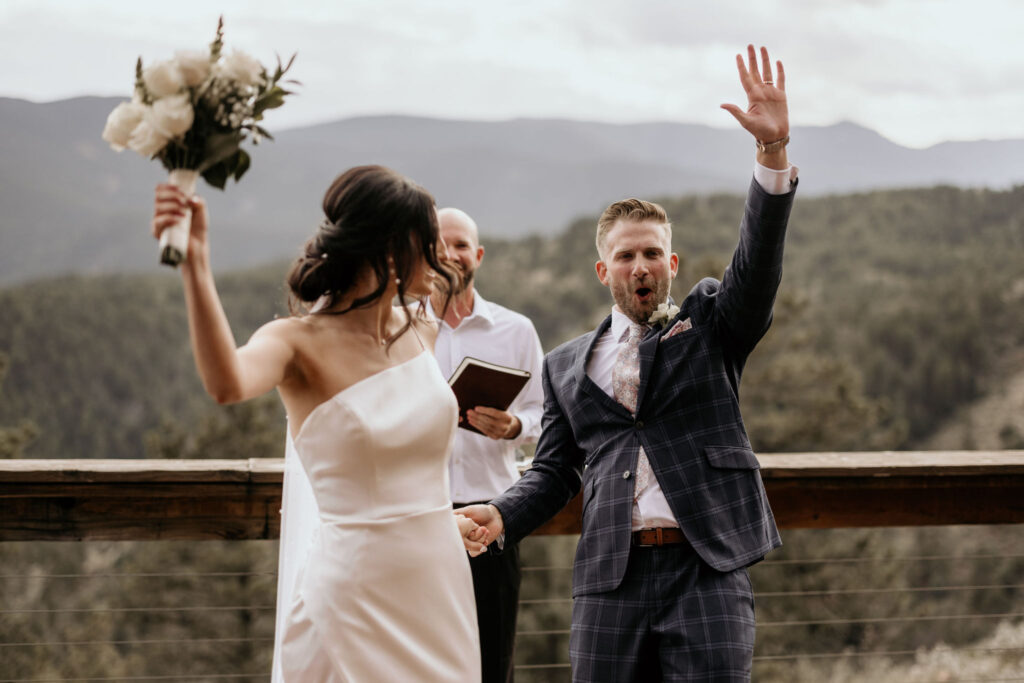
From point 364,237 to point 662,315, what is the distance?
0.85 meters

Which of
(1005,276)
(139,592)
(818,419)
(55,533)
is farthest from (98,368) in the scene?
(55,533)

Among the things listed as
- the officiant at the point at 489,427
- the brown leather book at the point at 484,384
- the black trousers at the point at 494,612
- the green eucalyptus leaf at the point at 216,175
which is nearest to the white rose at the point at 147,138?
the green eucalyptus leaf at the point at 216,175

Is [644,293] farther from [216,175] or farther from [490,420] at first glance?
[216,175]

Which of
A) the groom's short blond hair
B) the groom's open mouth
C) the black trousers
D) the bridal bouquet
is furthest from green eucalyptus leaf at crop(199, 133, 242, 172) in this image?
the black trousers

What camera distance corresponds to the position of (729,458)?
223 centimetres

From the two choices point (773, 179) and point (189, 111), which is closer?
point (189, 111)

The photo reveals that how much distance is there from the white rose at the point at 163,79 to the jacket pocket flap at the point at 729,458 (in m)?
1.37

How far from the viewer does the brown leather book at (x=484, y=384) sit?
2.61 m

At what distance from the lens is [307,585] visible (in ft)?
6.29

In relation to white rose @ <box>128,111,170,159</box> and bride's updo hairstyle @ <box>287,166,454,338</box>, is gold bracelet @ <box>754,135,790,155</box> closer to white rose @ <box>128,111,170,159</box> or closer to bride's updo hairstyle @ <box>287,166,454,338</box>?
bride's updo hairstyle @ <box>287,166,454,338</box>

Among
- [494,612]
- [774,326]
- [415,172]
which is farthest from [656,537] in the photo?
[415,172]

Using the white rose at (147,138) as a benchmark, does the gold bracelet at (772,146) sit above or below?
above

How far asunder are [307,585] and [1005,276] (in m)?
26.0

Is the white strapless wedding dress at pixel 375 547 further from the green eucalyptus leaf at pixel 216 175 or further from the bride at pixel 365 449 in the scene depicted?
the green eucalyptus leaf at pixel 216 175
